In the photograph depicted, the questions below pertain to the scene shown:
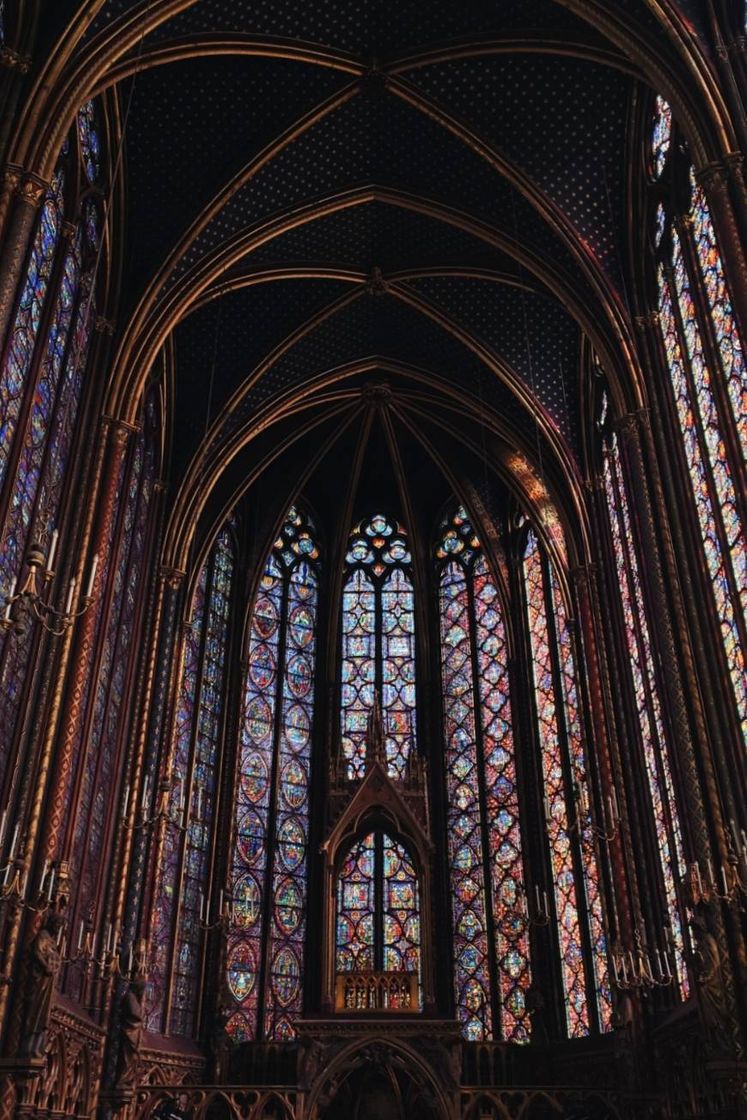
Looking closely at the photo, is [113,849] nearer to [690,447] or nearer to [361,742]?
[361,742]

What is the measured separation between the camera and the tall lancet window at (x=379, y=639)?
2331 centimetres

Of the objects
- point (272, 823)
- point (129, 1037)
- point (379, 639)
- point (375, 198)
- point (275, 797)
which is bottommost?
point (129, 1037)

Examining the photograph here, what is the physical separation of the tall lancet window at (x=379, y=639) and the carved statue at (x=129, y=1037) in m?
8.19

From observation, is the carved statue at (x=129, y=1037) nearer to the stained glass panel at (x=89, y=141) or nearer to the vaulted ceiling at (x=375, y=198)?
the vaulted ceiling at (x=375, y=198)

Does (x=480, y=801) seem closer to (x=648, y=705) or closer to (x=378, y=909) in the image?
(x=378, y=909)

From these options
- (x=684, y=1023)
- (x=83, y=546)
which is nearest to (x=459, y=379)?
(x=83, y=546)

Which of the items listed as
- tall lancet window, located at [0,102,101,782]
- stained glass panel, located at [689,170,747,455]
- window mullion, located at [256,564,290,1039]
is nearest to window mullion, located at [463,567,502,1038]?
window mullion, located at [256,564,290,1039]

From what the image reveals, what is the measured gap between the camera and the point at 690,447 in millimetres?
13961

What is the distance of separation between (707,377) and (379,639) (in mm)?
12825

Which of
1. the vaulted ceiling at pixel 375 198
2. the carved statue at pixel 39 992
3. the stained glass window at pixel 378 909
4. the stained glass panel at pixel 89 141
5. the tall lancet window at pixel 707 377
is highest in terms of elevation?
the vaulted ceiling at pixel 375 198

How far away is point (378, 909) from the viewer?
20703 mm

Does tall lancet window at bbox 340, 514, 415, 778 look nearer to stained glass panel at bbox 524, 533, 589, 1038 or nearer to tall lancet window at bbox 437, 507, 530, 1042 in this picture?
tall lancet window at bbox 437, 507, 530, 1042

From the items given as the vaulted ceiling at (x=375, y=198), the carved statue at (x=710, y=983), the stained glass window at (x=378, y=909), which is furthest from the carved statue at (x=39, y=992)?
the stained glass window at (x=378, y=909)

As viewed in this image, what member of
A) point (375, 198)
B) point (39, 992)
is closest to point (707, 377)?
point (375, 198)
